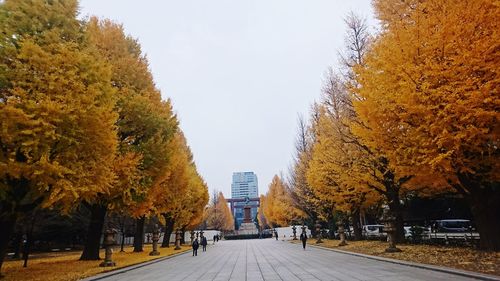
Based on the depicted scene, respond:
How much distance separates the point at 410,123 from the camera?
1369cm

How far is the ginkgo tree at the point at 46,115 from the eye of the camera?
1180 centimetres

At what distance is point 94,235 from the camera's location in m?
21.8

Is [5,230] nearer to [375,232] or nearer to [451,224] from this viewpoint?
[375,232]

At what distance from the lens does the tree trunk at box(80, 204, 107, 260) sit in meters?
21.3

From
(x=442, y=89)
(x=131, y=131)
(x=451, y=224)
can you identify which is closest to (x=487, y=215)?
(x=442, y=89)

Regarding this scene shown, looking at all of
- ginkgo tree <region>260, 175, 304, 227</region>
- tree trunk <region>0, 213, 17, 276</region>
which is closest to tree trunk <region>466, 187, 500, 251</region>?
tree trunk <region>0, 213, 17, 276</region>

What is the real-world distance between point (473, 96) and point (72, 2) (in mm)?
15780

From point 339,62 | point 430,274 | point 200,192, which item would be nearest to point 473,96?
point 430,274

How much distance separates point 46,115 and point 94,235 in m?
12.1

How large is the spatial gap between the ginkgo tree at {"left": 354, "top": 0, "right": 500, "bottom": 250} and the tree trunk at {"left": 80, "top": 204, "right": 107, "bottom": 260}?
1606 cm

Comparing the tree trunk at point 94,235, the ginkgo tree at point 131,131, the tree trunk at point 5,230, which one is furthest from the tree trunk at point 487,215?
the tree trunk at point 94,235

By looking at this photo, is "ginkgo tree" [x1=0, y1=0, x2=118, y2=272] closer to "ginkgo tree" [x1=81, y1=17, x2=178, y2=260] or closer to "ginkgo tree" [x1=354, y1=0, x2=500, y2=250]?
"ginkgo tree" [x1=81, y1=17, x2=178, y2=260]

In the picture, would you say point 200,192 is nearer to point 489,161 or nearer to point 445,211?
point 445,211

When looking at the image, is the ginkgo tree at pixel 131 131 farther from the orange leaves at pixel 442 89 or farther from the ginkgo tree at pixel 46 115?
the orange leaves at pixel 442 89
